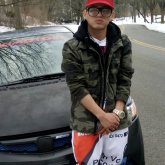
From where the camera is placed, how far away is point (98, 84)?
106 inches

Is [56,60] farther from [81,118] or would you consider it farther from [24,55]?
[81,118]

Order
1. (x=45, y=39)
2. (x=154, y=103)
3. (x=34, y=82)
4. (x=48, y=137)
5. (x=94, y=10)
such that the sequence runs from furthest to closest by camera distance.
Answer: (x=154, y=103) → (x=45, y=39) → (x=34, y=82) → (x=48, y=137) → (x=94, y=10)

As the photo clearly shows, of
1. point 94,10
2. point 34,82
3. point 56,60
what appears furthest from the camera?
point 56,60

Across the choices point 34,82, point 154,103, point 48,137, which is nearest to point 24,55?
point 34,82

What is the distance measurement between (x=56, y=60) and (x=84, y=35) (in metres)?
2.07

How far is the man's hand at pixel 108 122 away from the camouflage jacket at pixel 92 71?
0.07 metres

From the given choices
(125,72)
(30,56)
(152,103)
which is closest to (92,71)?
(125,72)

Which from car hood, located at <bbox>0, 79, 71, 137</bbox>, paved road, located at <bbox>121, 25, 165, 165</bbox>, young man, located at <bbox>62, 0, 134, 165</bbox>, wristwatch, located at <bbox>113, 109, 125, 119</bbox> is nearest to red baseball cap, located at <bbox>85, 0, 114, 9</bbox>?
young man, located at <bbox>62, 0, 134, 165</bbox>

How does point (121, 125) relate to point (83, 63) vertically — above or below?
below

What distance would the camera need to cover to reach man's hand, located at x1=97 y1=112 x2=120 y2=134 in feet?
8.54

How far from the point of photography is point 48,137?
10.4ft

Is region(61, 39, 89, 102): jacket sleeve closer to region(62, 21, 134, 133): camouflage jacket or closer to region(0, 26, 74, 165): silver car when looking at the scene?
region(62, 21, 134, 133): camouflage jacket

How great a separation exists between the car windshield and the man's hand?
1.90 m

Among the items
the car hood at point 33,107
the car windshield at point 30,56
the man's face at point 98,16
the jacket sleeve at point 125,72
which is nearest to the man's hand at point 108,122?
the jacket sleeve at point 125,72
